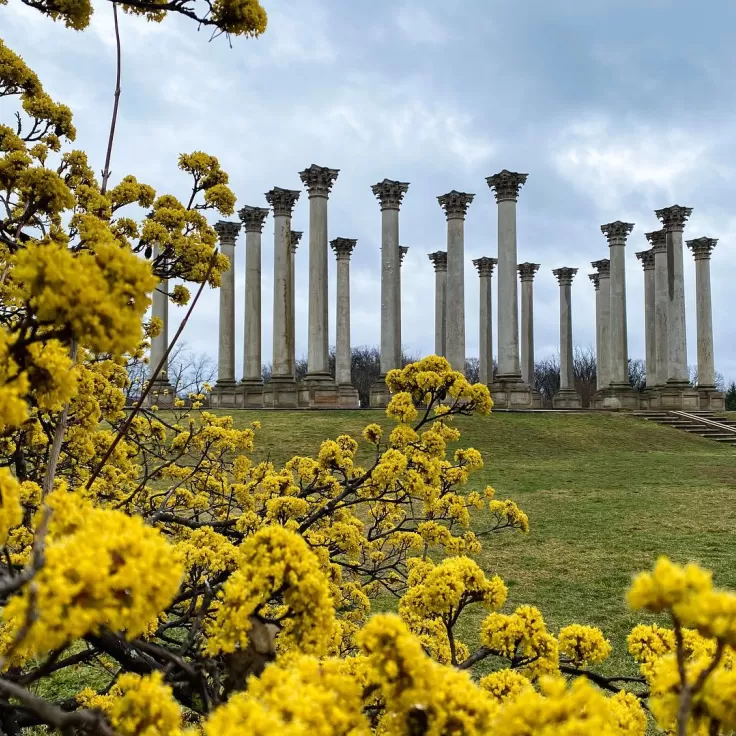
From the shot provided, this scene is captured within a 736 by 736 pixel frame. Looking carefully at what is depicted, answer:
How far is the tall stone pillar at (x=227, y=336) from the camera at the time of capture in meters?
41.9

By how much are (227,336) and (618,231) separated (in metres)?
26.9

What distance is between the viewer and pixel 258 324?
41.7 m

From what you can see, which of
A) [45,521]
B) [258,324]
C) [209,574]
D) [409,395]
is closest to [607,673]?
[409,395]

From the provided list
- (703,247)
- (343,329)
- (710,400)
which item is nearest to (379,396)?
(343,329)

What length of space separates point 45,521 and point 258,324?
40.8m

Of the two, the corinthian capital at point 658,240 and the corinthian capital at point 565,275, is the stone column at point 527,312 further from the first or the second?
the corinthian capital at point 658,240

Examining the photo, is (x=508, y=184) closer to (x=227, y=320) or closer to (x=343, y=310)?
(x=343, y=310)

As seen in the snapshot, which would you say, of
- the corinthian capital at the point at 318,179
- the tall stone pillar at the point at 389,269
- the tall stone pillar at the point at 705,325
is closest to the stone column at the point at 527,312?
the tall stone pillar at the point at 705,325

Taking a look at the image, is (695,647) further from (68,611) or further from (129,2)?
(129,2)

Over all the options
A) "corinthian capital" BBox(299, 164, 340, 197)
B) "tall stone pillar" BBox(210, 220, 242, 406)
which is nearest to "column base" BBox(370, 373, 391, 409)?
"tall stone pillar" BBox(210, 220, 242, 406)

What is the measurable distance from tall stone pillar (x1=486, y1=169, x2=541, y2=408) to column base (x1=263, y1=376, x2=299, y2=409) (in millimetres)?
11510

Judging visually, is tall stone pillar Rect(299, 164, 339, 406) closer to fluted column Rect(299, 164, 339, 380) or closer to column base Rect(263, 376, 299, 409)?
fluted column Rect(299, 164, 339, 380)

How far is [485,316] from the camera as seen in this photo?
5353cm

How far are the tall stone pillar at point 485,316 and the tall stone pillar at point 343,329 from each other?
11735 millimetres
